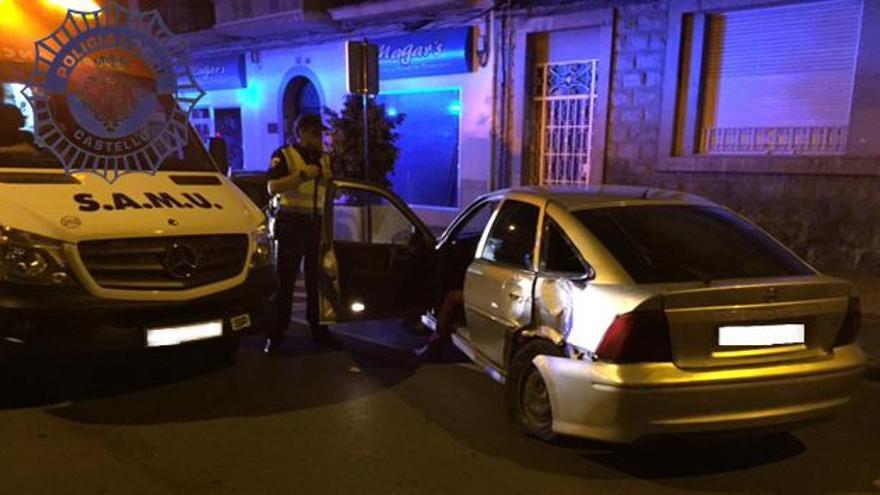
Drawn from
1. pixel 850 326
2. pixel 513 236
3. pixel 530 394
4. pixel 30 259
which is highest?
pixel 513 236

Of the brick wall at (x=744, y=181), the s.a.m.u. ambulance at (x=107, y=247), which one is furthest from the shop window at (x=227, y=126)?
the s.a.m.u. ambulance at (x=107, y=247)

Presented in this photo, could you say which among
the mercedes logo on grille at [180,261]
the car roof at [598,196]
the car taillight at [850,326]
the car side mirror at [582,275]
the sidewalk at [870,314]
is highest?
the car roof at [598,196]

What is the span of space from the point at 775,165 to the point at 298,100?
36.1ft

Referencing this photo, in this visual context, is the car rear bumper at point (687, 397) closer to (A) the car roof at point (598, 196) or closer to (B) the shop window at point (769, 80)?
(A) the car roof at point (598, 196)

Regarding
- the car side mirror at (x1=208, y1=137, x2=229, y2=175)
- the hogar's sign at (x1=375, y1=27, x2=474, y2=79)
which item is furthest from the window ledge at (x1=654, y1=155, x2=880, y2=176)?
the car side mirror at (x1=208, y1=137, x2=229, y2=175)

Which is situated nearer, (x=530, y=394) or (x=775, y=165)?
→ (x=530, y=394)

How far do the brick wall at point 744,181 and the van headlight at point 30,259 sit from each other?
324 inches

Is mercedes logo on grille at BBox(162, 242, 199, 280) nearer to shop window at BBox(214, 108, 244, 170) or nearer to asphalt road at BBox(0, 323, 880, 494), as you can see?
asphalt road at BBox(0, 323, 880, 494)

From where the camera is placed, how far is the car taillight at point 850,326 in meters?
3.52

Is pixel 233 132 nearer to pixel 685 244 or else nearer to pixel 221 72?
pixel 221 72

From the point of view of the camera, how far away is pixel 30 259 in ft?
12.9

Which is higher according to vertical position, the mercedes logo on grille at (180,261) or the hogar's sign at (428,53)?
the hogar's sign at (428,53)

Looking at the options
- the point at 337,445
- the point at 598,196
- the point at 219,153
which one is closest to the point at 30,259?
the point at 337,445

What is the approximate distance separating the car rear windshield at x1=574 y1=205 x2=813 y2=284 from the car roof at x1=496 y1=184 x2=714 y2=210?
0.08 metres
